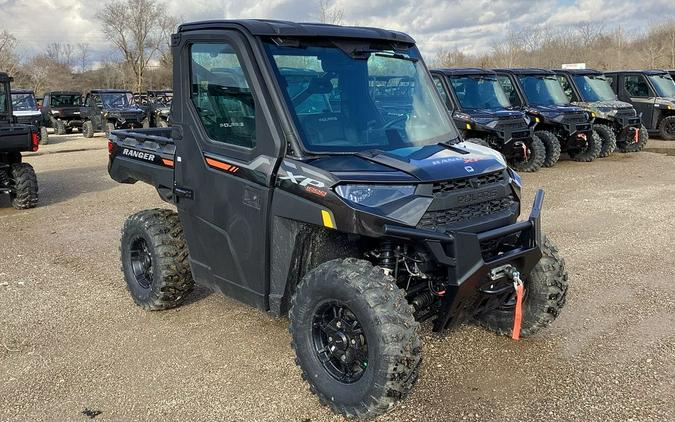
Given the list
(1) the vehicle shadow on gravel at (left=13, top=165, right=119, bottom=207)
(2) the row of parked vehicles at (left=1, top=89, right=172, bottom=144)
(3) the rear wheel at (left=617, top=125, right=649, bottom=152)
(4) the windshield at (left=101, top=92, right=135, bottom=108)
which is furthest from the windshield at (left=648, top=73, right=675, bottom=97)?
(4) the windshield at (left=101, top=92, right=135, bottom=108)

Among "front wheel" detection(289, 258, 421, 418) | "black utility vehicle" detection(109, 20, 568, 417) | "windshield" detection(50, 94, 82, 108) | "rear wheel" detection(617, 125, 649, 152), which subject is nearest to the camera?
"front wheel" detection(289, 258, 421, 418)

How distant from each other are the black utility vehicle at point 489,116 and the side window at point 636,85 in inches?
260

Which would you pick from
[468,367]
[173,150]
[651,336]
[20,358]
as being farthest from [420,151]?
[20,358]

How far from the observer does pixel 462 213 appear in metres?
3.55

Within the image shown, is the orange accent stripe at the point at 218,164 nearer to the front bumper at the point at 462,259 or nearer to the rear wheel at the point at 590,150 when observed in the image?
the front bumper at the point at 462,259

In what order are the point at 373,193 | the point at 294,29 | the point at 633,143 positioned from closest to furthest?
1. the point at 373,193
2. the point at 294,29
3. the point at 633,143

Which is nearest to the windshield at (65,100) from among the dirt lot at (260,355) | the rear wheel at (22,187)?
the rear wheel at (22,187)

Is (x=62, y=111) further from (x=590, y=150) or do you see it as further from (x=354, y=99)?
(x=354, y=99)

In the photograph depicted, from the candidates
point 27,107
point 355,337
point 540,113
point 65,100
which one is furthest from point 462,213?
point 65,100

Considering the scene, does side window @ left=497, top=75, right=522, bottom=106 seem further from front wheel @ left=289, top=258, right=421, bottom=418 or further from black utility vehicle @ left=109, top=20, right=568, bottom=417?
front wheel @ left=289, top=258, right=421, bottom=418

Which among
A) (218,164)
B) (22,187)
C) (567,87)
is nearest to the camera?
(218,164)

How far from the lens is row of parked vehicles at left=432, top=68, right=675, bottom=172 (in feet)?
40.3

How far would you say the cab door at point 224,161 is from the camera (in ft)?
12.4

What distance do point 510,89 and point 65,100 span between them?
2042cm
